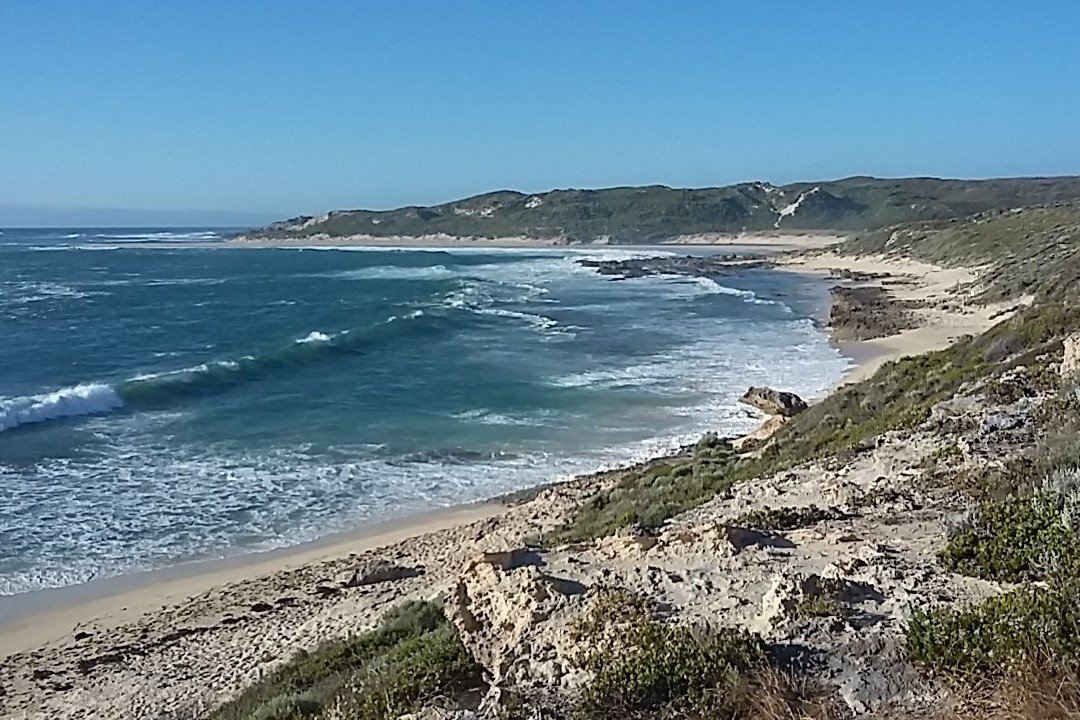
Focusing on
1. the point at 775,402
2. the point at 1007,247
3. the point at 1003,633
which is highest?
the point at 1003,633

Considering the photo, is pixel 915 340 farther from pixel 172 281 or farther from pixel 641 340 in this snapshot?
pixel 172 281

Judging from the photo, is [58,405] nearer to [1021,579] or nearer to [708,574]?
[708,574]

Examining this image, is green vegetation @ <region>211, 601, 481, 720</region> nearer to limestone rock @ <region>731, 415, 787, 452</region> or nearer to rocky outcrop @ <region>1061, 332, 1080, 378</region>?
rocky outcrop @ <region>1061, 332, 1080, 378</region>

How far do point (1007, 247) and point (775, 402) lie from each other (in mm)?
41830

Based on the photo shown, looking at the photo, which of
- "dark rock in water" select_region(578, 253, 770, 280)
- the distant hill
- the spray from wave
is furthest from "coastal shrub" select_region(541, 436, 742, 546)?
the distant hill

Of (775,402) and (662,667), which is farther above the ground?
(662,667)

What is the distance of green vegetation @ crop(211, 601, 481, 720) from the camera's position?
5324 millimetres

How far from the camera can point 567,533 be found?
40.3 feet

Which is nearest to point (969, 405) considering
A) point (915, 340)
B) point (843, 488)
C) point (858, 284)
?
point (843, 488)

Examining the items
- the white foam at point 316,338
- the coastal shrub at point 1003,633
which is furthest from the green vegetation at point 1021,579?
the white foam at point 316,338

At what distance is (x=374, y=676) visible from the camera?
5945 mm

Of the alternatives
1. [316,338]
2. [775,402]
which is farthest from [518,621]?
[316,338]

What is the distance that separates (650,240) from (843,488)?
438 ft

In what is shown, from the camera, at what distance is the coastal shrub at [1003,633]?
429 cm
